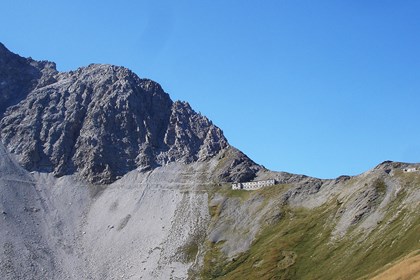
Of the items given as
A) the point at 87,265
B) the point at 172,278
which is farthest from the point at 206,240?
the point at 87,265

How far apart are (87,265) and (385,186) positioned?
100 meters

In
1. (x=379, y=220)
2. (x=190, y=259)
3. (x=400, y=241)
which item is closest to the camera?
(x=400, y=241)

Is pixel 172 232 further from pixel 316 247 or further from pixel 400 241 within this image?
pixel 400 241

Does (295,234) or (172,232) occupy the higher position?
(172,232)

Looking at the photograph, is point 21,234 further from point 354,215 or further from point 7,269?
point 354,215

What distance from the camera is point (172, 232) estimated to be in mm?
196125

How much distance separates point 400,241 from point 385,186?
4104 cm

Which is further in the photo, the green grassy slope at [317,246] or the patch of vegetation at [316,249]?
the green grassy slope at [317,246]

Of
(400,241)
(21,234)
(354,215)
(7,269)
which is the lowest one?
(400,241)

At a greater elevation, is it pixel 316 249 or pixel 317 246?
pixel 317 246

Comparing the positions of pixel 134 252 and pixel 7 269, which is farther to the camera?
pixel 134 252

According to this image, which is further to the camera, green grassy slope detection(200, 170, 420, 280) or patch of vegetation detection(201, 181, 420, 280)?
green grassy slope detection(200, 170, 420, 280)

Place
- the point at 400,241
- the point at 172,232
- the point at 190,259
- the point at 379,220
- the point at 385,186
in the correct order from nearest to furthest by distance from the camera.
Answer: the point at 400,241, the point at 379,220, the point at 385,186, the point at 190,259, the point at 172,232

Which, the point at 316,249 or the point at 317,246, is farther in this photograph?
the point at 317,246
